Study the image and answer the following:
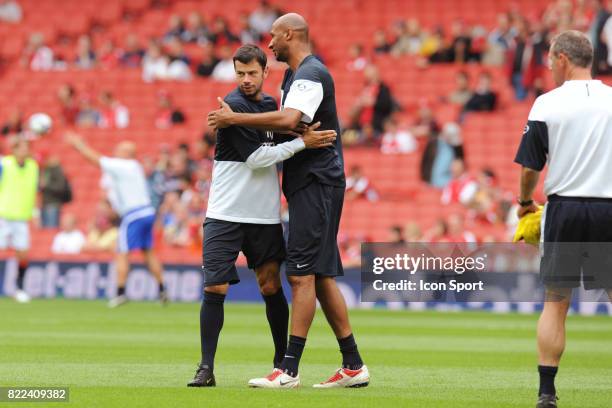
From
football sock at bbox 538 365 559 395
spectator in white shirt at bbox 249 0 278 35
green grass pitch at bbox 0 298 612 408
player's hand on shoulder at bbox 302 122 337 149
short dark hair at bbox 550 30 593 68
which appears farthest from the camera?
spectator in white shirt at bbox 249 0 278 35

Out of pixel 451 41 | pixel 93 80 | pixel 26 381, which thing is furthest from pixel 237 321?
pixel 93 80

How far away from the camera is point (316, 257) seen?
8.64 meters

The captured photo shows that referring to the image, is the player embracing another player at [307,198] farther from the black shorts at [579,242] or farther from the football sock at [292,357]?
the black shorts at [579,242]

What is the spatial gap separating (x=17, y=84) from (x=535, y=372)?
21.8 meters

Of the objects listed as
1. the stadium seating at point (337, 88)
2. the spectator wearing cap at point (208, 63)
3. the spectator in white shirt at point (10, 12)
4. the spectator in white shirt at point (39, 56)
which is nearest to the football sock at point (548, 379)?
the stadium seating at point (337, 88)

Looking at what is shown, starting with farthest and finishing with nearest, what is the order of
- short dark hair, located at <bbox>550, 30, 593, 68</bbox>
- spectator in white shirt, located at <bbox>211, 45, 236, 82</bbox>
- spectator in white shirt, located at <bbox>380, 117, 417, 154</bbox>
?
1. spectator in white shirt, located at <bbox>211, 45, 236, 82</bbox>
2. spectator in white shirt, located at <bbox>380, 117, 417, 154</bbox>
3. short dark hair, located at <bbox>550, 30, 593, 68</bbox>

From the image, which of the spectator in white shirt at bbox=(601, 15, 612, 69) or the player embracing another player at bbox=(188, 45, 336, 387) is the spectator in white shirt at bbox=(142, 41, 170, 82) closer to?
the spectator in white shirt at bbox=(601, 15, 612, 69)

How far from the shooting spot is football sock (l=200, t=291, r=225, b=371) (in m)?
8.69

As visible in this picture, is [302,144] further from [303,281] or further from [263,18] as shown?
[263,18]

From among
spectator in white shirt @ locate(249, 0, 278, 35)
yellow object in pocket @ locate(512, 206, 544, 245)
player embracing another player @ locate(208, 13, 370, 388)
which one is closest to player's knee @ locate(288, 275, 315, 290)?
player embracing another player @ locate(208, 13, 370, 388)

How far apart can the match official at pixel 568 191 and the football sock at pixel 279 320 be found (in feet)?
7.34

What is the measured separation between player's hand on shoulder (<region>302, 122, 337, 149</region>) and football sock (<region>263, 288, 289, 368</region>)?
1.16 m

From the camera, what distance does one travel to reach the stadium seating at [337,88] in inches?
943

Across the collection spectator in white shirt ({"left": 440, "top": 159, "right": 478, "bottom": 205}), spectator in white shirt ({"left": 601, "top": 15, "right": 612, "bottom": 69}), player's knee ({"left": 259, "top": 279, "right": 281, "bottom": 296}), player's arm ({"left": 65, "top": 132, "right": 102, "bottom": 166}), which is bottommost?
player's knee ({"left": 259, "top": 279, "right": 281, "bottom": 296})
